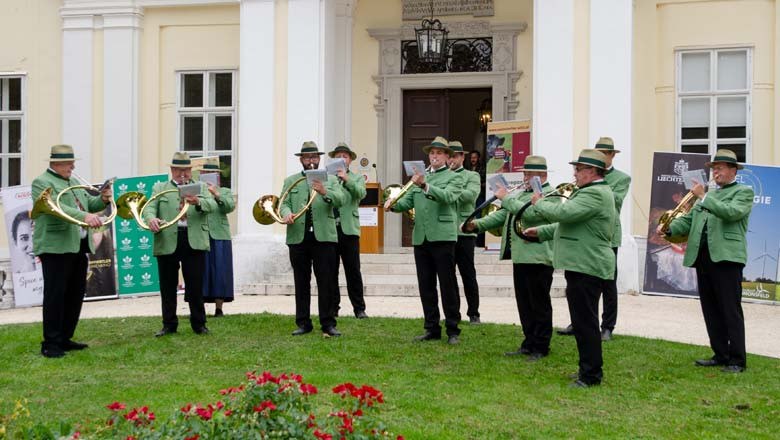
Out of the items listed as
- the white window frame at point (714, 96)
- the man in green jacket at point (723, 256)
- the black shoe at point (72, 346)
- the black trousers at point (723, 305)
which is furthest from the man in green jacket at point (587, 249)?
the white window frame at point (714, 96)

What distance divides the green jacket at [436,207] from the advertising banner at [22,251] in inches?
289

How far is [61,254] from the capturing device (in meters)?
8.95

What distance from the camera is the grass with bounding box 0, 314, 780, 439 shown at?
636 cm

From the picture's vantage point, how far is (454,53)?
16.8 m

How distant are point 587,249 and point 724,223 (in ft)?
4.96

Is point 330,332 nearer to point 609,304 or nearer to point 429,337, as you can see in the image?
point 429,337

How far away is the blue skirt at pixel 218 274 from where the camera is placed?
11289 mm

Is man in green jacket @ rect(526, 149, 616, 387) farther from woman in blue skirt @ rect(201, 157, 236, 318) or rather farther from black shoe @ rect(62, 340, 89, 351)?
woman in blue skirt @ rect(201, 157, 236, 318)

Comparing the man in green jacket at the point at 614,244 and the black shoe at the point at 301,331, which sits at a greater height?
the man in green jacket at the point at 614,244

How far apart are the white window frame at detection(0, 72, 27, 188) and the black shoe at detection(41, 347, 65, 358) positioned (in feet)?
28.8

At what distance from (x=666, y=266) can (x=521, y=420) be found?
304 inches

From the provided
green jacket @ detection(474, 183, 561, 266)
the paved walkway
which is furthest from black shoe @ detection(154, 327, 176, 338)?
green jacket @ detection(474, 183, 561, 266)

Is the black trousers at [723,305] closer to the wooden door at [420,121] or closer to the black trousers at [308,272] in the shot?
the black trousers at [308,272]

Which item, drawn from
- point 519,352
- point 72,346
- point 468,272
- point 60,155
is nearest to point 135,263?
point 72,346
